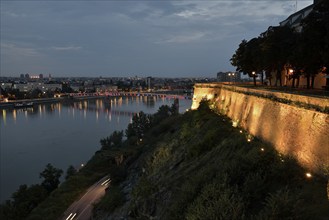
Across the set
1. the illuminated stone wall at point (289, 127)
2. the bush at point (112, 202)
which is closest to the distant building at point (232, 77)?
the illuminated stone wall at point (289, 127)

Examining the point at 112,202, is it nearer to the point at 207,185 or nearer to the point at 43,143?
the point at 207,185

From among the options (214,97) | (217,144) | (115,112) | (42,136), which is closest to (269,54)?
(214,97)

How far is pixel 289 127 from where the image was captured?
9.93 metres

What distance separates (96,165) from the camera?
1073 inches

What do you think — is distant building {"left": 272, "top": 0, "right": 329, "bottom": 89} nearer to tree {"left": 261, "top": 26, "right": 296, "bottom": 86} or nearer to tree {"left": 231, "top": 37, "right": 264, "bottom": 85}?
tree {"left": 261, "top": 26, "right": 296, "bottom": 86}

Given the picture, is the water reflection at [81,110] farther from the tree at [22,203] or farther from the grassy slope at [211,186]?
the grassy slope at [211,186]

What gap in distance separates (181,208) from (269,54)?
14682 millimetres

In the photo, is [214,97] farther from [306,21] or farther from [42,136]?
[42,136]

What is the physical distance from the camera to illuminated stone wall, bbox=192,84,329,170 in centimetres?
809

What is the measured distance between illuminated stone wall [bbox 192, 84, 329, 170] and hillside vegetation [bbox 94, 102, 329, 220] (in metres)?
0.34

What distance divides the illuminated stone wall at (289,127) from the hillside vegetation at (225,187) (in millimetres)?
340

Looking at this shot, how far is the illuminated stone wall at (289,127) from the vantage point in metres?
8.09

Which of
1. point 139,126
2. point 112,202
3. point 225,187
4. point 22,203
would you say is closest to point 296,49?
point 225,187

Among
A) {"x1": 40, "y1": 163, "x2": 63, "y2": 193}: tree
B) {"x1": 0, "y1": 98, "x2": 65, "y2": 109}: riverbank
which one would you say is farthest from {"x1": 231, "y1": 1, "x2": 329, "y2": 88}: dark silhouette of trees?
{"x1": 0, "y1": 98, "x2": 65, "y2": 109}: riverbank
